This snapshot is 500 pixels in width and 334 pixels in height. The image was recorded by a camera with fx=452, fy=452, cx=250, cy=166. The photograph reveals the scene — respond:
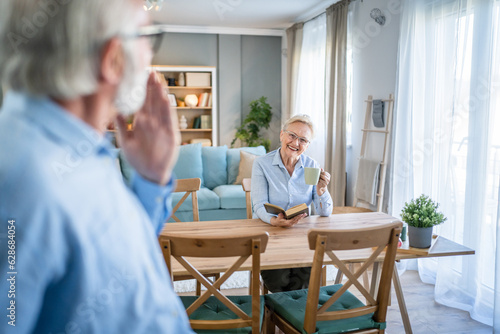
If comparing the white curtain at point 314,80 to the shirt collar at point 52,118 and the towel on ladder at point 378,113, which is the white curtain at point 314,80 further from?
the shirt collar at point 52,118

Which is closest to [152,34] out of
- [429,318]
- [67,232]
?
[67,232]

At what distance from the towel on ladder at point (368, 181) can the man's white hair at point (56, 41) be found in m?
3.81

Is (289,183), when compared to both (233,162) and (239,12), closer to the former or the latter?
(233,162)

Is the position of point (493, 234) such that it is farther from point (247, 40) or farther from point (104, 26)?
point (247, 40)

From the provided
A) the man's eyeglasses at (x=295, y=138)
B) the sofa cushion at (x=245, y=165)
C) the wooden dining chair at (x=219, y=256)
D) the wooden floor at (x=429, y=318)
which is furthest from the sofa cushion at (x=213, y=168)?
the wooden dining chair at (x=219, y=256)

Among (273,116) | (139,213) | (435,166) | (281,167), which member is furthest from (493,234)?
(273,116)

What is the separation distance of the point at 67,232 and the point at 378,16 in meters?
4.16

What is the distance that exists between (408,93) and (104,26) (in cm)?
352

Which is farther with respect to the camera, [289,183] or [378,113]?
[378,113]

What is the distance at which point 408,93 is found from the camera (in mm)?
3635

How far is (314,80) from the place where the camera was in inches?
227

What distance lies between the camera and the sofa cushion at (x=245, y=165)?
15.5 ft

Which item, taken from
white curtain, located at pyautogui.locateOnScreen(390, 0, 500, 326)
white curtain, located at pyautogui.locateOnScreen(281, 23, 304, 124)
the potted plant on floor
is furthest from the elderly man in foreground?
white curtain, located at pyautogui.locateOnScreen(281, 23, 304, 124)

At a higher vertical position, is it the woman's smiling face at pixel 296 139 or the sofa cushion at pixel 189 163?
the woman's smiling face at pixel 296 139
